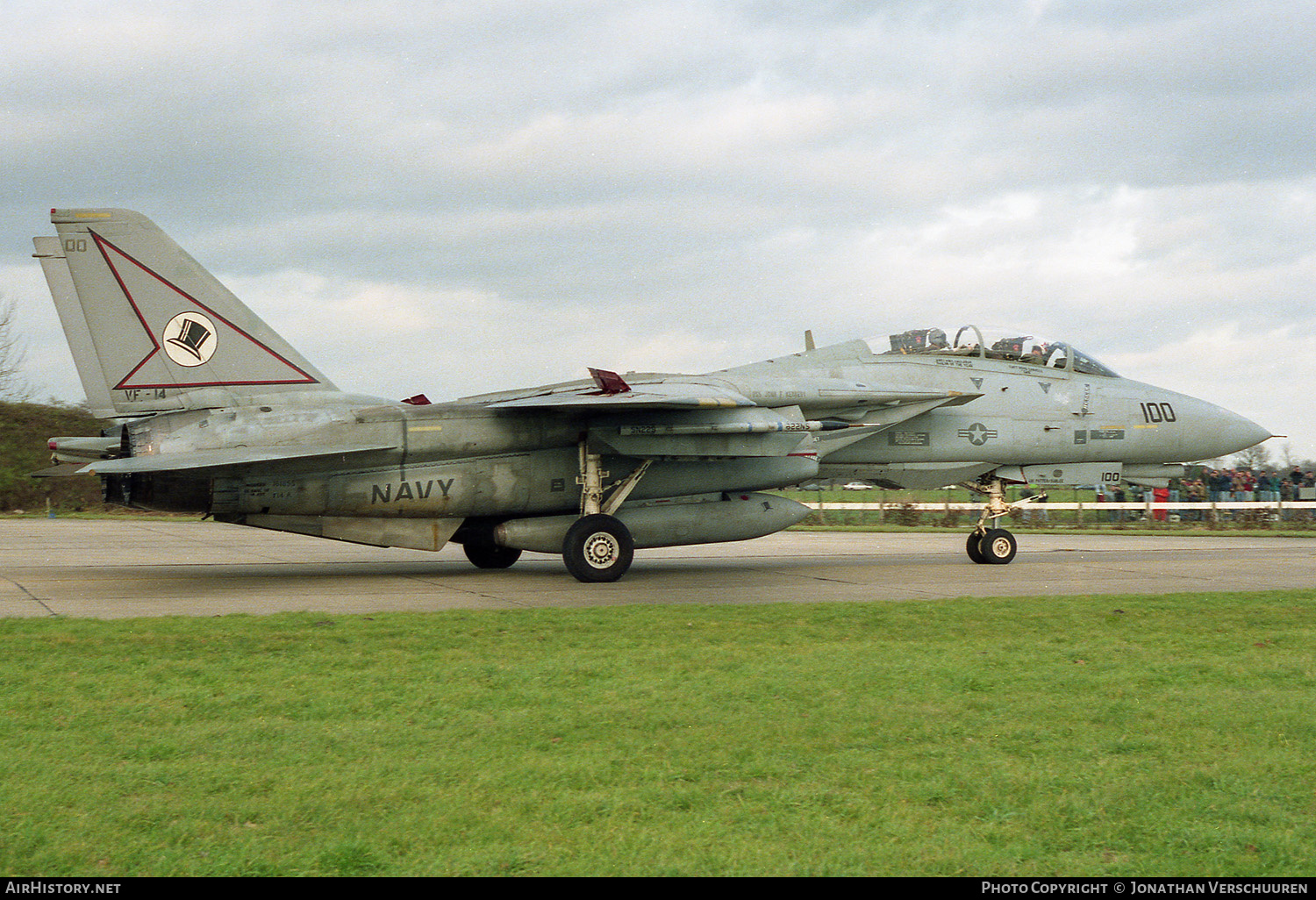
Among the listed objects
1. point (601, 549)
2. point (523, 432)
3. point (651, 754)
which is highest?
point (523, 432)

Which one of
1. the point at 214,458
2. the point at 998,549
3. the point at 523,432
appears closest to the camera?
the point at 214,458

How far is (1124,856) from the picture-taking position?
3.49 metres

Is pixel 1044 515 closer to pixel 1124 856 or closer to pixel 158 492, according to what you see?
pixel 158 492

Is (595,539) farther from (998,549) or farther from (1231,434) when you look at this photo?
(1231,434)

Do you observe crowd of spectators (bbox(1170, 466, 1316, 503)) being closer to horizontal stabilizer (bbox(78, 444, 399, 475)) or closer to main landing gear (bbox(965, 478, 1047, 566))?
main landing gear (bbox(965, 478, 1047, 566))

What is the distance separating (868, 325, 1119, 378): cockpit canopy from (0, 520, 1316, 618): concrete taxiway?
10.5ft

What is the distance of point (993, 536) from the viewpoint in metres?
16.4

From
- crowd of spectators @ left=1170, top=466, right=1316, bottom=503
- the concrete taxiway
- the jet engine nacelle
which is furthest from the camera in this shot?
crowd of spectators @ left=1170, top=466, right=1316, bottom=503

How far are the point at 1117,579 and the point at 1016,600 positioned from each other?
13.0 ft

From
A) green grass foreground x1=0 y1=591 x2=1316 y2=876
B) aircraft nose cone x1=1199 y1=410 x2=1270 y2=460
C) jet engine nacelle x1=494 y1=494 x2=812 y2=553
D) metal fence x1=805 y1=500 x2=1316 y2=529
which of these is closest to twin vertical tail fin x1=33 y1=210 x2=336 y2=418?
jet engine nacelle x1=494 y1=494 x2=812 y2=553

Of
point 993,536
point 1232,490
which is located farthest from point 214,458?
point 1232,490

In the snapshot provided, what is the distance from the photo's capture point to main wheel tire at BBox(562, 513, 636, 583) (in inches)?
518

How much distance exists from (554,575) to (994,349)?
7736 millimetres

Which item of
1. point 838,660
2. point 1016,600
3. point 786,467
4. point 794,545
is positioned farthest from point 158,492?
point 794,545
